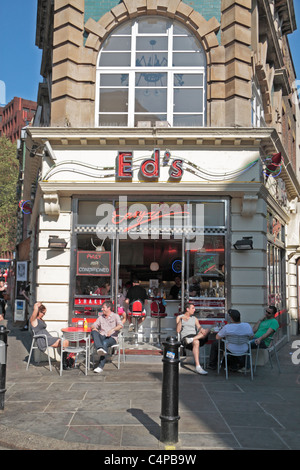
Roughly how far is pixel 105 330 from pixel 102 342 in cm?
36

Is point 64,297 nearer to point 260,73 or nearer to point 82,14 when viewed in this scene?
point 82,14

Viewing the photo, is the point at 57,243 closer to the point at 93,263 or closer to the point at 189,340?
the point at 93,263

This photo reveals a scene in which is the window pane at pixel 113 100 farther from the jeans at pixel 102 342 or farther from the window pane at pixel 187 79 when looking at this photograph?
the jeans at pixel 102 342

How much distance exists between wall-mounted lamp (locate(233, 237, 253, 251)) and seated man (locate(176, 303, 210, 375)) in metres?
1.75

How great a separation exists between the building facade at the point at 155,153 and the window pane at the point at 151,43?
0.08ft

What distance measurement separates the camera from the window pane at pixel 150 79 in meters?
11.2

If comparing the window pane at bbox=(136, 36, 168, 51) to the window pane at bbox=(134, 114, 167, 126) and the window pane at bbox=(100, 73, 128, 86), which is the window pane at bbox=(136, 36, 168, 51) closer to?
the window pane at bbox=(100, 73, 128, 86)

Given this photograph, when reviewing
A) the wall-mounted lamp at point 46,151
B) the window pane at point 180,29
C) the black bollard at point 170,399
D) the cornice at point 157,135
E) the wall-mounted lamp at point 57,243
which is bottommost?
the black bollard at point 170,399

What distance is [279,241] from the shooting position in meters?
14.8

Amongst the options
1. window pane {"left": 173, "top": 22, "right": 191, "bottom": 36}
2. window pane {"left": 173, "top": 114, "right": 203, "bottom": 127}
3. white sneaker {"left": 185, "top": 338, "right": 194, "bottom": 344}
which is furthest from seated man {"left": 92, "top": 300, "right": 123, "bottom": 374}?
window pane {"left": 173, "top": 22, "right": 191, "bottom": 36}

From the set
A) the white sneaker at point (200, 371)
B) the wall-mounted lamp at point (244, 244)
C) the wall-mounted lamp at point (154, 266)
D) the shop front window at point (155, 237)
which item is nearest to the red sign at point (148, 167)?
the shop front window at point (155, 237)

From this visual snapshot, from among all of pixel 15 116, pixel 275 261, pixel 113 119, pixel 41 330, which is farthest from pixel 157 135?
pixel 15 116
